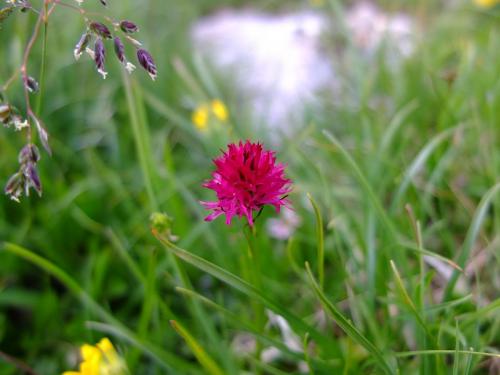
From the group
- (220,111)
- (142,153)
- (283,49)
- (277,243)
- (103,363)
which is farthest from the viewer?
(283,49)

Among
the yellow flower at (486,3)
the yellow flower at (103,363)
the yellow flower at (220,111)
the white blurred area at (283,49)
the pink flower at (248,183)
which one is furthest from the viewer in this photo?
the yellow flower at (486,3)

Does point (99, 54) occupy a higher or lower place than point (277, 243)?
higher

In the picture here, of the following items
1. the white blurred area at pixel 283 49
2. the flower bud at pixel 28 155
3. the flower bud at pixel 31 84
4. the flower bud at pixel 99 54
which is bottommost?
the flower bud at pixel 28 155

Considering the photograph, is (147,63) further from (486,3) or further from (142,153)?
(486,3)

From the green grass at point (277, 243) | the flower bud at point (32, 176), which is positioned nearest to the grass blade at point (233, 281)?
the green grass at point (277, 243)

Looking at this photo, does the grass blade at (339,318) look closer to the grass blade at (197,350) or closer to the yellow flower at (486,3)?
the grass blade at (197,350)

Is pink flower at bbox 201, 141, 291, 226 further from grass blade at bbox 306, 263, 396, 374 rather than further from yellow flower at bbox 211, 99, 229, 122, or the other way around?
yellow flower at bbox 211, 99, 229, 122

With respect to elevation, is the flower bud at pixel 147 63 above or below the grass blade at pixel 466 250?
above

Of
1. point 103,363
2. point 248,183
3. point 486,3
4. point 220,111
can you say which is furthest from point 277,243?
point 486,3
